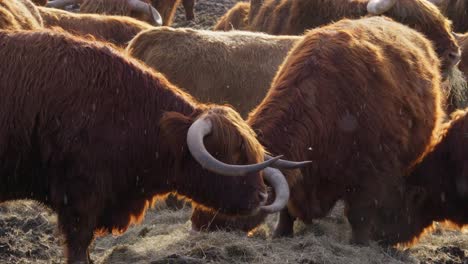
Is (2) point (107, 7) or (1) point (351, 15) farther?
(2) point (107, 7)

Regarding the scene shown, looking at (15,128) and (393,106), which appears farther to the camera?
(393,106)

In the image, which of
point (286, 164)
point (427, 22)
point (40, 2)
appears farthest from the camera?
point (40, 2)

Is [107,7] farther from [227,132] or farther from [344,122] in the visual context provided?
[227,132]

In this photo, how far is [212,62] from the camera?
9.11 m

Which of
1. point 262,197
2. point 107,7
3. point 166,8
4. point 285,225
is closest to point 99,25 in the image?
point 107,7

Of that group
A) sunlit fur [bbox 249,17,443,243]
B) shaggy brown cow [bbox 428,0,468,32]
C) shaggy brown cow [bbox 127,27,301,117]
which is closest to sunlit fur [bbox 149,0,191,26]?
shaggy brown cow [bbox 428,0,468,32]

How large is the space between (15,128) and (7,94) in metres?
0.22

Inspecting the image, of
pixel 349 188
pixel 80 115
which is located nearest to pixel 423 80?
pixel 349 188

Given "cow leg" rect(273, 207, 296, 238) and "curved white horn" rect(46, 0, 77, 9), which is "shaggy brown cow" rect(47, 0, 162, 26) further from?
"cow leg" rect(273, 207, 296, 238)

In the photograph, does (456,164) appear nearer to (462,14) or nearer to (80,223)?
(80,223)

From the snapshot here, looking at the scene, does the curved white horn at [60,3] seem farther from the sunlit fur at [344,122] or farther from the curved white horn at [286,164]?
the curved white horn at [286,164]

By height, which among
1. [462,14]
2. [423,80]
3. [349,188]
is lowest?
[462,14]

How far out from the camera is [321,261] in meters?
6.55

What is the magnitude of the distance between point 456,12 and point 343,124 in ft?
26.4
